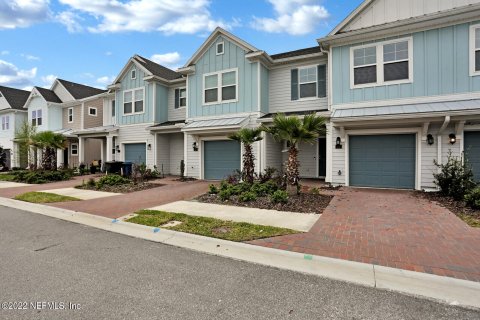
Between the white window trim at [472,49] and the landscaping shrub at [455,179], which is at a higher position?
the white window trim at [472,49]

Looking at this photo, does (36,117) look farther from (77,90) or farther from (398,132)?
(398,132)

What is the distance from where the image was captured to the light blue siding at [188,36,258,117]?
1396 centimetres

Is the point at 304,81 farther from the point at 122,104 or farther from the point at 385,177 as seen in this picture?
the point at 122,104

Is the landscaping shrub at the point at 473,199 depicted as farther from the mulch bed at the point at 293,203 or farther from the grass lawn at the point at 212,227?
the grass lawn at the point at 212,227

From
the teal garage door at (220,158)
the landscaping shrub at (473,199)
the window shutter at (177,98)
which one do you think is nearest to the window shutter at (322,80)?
the teal garage door at (220,158)

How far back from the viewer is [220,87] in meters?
14.9

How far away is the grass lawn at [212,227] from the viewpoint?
5.43 meters

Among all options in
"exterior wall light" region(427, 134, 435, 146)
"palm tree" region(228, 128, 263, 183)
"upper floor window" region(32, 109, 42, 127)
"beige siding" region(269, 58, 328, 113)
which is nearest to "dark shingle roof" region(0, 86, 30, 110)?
"upper floor window" region(32, 109, 42, 127)

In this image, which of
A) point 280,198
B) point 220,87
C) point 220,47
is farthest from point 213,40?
point 280,198

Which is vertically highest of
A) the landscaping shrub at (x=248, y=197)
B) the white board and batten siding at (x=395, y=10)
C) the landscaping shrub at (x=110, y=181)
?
the white board and batten siding at (x=395, y=10)

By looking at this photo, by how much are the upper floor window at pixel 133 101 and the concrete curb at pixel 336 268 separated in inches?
555

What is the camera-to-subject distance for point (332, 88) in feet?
39.0

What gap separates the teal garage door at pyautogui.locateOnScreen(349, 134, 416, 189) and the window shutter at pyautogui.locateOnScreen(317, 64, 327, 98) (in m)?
3.06

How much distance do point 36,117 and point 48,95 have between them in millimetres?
2561
